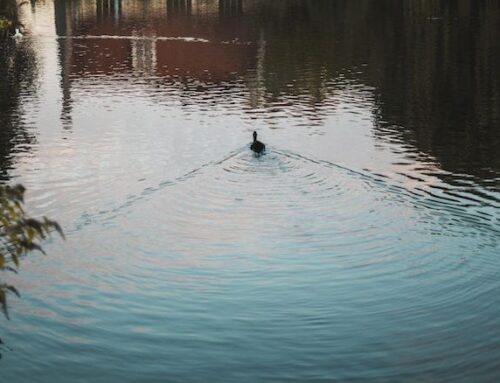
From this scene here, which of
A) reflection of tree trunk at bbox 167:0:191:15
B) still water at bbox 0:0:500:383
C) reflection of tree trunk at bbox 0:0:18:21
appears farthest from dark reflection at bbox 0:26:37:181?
reflection of tree trunk at bbox 167:0:191:15

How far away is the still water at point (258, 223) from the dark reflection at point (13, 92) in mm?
276

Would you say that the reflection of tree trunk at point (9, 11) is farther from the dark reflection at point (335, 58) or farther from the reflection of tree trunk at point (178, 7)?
the reflection of tree trunk at point (178, 7)

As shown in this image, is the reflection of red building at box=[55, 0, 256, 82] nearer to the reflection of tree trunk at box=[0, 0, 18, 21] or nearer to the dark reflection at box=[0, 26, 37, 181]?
the dark reflection at box=[0, 26, 37, 181]

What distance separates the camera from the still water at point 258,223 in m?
19.7

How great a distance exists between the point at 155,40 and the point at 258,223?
218ft

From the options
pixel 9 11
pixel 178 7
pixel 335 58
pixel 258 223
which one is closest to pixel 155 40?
pixel 335 58

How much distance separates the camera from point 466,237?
2733cm

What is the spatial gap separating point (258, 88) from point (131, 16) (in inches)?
2792

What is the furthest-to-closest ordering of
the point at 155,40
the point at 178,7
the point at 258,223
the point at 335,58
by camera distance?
the point at 178,7
the point at 155,40
the point at 335,58
the point at 258,223

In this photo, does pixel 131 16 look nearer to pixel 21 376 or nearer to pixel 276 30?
pixel 276 30

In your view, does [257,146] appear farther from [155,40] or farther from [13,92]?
[155,40]

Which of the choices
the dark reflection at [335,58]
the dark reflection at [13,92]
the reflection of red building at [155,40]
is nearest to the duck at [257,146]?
the dark reflection at [335,58]

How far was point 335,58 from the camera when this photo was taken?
76312mm

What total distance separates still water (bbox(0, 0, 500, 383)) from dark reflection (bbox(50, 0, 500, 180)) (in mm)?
387
